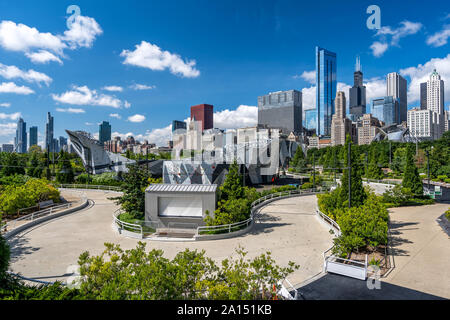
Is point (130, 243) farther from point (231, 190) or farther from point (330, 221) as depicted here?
point (330, 221)

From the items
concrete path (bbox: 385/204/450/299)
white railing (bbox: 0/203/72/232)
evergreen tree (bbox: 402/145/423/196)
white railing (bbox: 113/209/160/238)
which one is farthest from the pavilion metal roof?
evergreen tree (bbox: 402/145/423/196)

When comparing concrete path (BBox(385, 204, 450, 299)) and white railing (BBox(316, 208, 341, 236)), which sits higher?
white railing (BBox(316, 208, 341, 236))

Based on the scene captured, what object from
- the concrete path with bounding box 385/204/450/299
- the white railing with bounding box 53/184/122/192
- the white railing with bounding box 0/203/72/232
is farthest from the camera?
the white railing with bounding box 53/184/122/192

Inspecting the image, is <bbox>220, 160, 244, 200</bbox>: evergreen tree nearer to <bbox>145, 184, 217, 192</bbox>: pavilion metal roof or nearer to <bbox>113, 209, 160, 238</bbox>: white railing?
<bbox>145, 184, 217, 192</bbox>: pavilion metal roof

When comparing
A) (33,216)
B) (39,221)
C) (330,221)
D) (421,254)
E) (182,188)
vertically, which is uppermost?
(182,188)

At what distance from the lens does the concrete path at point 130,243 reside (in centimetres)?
1125

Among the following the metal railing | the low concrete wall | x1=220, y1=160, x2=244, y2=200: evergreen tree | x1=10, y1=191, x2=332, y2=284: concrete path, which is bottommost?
x1=10, y1=191, x2=332, y2=284: concrete path

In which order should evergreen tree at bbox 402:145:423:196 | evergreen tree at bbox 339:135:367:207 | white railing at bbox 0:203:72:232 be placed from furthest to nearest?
evergreen tree at bbox 402:145:423:196, evergreen tree at bbox 339:135:367:207, white railing at bbox 0:203:72:232

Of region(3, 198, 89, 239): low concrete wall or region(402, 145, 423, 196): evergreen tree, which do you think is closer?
region(3, 198, 89, 239): low concrete wall

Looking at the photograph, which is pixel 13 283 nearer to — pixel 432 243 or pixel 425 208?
pixel 432 243

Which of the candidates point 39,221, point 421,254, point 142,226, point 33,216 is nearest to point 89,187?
point 33,216

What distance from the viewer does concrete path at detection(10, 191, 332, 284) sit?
1125cm

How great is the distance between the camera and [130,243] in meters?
14.7
